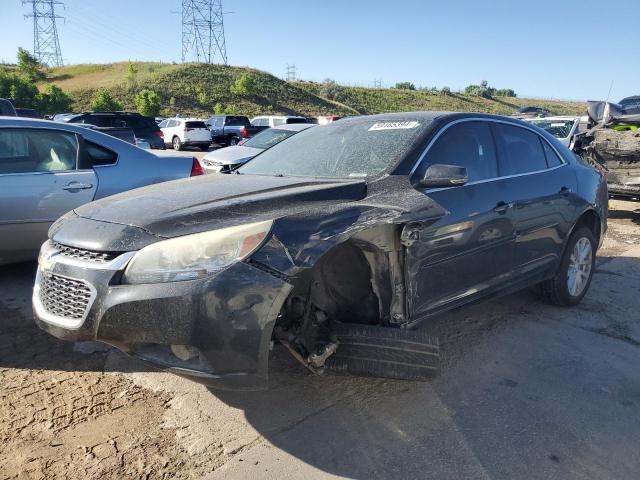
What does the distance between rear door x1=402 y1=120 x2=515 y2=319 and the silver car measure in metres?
3.18

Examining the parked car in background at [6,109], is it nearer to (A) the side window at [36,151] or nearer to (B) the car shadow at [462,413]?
(A) the side window at [36,151]

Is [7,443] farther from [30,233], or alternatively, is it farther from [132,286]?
[30,233]

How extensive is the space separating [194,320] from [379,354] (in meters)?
1.04

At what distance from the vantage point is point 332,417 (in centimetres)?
287

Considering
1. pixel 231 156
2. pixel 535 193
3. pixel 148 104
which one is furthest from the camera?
pixel 148 104

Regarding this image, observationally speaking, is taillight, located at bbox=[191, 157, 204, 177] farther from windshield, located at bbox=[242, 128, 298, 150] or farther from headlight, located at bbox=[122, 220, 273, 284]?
windshield, located at bbox=[242, 128, 298, 150]

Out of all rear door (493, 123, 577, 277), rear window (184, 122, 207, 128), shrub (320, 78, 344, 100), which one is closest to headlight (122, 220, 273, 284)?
rear door (493, 123, 577, 277)

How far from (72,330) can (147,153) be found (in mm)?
3339

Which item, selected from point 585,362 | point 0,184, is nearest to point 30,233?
point 0,184

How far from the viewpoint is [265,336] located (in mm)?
2361

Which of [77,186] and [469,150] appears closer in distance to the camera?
[469,150]

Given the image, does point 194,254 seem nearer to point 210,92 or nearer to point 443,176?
point 443,176

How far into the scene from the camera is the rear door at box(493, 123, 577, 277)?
3.92m

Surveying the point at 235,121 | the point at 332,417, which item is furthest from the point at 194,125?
the point at 332,417
